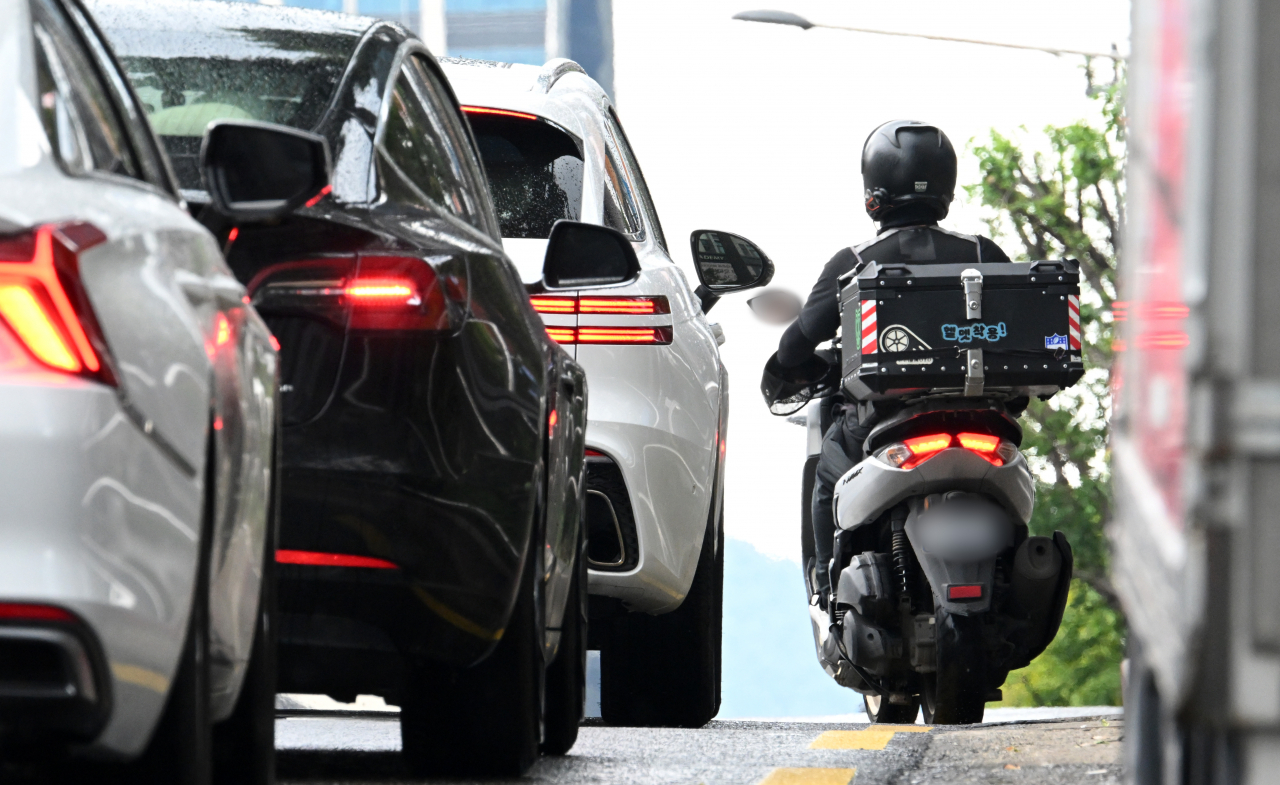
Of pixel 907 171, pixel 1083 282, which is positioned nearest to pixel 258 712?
pixel 907 171

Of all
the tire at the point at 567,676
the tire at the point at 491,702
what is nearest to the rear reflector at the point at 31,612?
the tire at the point at 491,702

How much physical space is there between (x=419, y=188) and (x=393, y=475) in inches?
29.3

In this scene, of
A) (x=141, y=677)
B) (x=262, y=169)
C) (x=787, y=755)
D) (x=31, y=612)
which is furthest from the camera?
(x=787, y=755)

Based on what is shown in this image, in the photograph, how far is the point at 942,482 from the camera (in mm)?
9234

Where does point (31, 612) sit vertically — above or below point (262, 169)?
below

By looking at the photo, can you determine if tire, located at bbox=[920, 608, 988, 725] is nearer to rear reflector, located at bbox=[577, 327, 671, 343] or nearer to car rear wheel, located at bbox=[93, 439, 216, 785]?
rear reflector, located at bbox=[577, 327, 671, 343]

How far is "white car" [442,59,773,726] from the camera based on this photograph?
8.23 m

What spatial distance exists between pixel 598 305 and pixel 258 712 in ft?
12.0

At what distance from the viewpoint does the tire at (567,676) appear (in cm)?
717

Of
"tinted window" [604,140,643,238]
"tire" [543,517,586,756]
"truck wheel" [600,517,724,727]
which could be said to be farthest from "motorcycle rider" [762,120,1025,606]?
"tire" [543,517,586,756]

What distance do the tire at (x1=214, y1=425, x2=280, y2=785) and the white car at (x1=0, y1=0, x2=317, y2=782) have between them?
0.94 ft

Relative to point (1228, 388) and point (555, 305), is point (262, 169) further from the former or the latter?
point (555, 305)

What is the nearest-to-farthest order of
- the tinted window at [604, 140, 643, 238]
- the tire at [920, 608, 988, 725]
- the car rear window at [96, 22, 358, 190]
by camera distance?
the car rear window at [96, 22, 358, 190] < the tinted window at [604, 140, 643, 238] < the tire at [920, 608, 988, 725]

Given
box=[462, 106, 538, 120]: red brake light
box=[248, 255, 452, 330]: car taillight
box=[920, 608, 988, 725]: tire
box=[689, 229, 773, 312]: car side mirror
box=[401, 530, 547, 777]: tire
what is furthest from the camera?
box=[689, 229, 773, 312]: car side mirror
